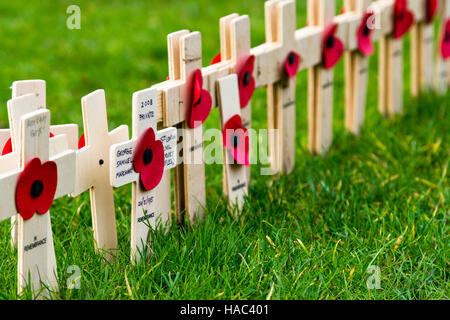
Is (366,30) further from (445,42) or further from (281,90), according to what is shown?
(445,42)

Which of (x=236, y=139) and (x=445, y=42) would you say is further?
(x=445, y=42)

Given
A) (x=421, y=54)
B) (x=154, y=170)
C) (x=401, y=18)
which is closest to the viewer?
(x=154, y=170)

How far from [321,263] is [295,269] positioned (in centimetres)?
10

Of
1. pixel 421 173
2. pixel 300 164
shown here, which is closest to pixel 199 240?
pixel 300 164

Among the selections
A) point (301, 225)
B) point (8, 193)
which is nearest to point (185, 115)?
point (301, 225)

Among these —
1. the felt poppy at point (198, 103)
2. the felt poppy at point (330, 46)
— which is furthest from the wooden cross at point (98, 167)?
the felt poppy at point (330, 46)

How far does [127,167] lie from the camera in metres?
2.56

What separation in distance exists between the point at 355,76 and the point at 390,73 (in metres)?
0.44

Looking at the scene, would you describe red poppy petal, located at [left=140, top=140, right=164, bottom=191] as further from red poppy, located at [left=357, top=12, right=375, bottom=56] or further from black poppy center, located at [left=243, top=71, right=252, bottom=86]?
red poppy, located at [left=357, top=12, right=375, bottom=56]

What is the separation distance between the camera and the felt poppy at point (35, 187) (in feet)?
7.29

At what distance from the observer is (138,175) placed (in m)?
2.62

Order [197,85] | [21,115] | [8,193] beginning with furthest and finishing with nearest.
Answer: [197,85] < [21,115] < [8,193]

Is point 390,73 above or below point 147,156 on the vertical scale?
above

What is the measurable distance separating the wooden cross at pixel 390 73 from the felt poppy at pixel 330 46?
59 cm
